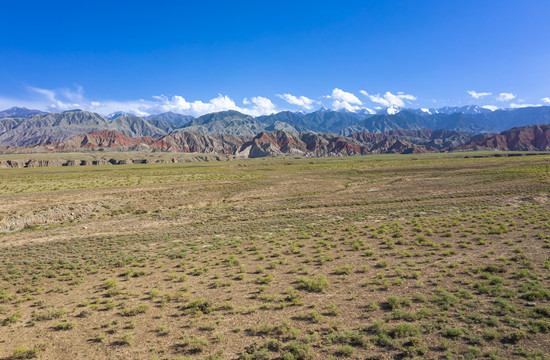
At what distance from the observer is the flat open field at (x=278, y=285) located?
31.0 feet

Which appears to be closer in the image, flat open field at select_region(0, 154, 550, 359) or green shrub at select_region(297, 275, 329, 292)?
flat open field at select_region(0, 154, 550, 359)

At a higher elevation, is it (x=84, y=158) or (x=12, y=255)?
(x=84, y=158)

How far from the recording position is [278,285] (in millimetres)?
14250

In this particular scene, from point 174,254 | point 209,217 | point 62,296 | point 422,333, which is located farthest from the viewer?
point 209,217

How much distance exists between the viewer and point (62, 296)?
1357 centimetres

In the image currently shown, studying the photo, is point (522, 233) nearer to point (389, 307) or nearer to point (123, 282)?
point (389, 307)

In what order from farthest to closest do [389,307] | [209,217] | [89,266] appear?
[209,217], [89,266], [389,307]

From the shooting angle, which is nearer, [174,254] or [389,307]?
[389,307]

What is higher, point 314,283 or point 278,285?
point 314,283

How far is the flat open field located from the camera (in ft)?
31.0

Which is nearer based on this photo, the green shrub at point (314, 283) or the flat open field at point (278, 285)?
the flat open field at point (278, 285)

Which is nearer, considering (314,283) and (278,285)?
(314,283)

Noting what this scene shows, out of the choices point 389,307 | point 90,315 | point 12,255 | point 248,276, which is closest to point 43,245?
point 12,255

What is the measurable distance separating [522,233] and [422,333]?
1769 centimetres
